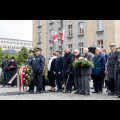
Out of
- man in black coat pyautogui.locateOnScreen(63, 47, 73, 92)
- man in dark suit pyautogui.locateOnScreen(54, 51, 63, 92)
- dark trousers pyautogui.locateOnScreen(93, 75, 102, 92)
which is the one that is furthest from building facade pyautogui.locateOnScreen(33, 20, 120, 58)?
dark trousers pyautogui.locateOnScreen(93, 75, 102, 92)

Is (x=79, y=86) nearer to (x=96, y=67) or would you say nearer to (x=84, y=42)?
(x=96, y=67)

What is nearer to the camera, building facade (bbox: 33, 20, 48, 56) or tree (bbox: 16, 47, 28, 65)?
tree (bbox: 16, 47, 28, 65)

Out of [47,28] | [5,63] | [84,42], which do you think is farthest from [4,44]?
[5,63]

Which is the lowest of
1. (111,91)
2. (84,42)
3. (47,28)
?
(111,91)

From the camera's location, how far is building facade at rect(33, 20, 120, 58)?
98.7 ft

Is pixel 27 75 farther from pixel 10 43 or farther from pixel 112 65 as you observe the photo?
pixel 10 43

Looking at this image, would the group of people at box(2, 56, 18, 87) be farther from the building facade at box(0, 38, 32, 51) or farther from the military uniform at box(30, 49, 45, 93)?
the building facade at box(0, 38, 32, 51)

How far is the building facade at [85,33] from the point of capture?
30094 millimetres

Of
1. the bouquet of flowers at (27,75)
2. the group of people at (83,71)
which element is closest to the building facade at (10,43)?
the group of people at (83,71)

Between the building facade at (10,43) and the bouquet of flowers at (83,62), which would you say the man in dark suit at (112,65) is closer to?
the bouquet of flowers at (83,62)

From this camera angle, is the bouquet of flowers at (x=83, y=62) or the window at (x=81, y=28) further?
the window at (x=81, y=28)

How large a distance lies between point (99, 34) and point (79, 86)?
23130mm

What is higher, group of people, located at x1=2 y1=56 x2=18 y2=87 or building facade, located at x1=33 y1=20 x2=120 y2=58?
building facade, located at x1=33 y1=20 x2=120 y2=58

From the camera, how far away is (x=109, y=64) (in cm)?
968
